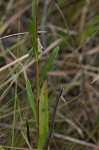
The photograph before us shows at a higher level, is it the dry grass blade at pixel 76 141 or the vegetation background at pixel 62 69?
the vegetation background at pixel 62 69

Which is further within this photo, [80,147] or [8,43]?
[8,43]

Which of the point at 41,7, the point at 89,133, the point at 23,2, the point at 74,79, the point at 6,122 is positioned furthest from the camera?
the point at 41,7

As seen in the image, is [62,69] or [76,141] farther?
[62,69]

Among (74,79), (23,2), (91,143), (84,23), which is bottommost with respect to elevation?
(91,143)

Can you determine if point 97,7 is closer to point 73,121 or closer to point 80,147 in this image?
point 73,121

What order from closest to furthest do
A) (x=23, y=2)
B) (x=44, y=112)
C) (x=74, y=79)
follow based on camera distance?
1. (x=44, y=112)
2. (x=74, y=79)
3. (x=23, y=2)

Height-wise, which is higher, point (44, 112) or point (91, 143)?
point (44, 112)

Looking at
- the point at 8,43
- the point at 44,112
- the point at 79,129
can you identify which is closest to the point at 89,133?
the point at 79,129

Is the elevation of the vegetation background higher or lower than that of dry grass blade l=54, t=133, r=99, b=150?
higher
